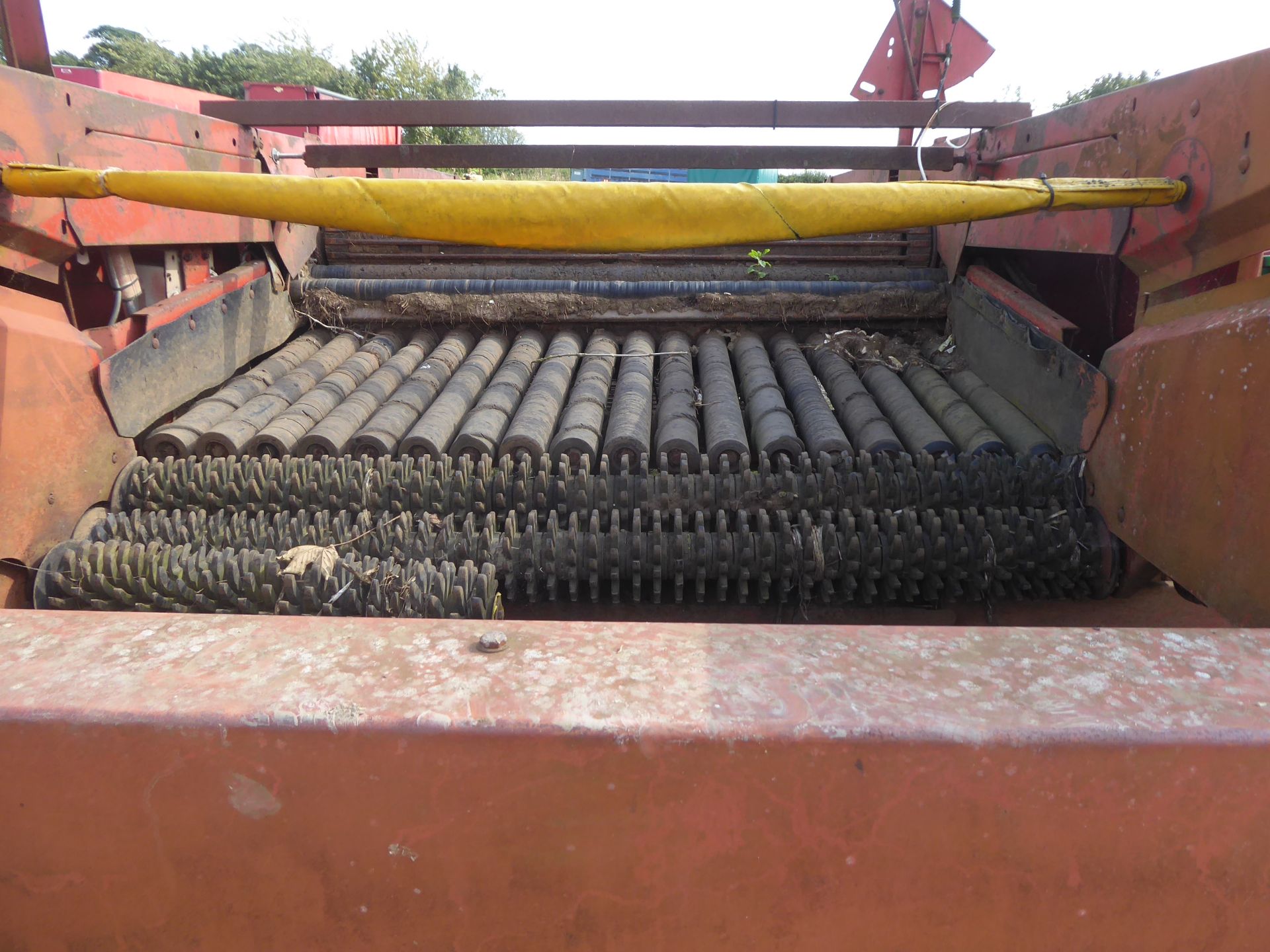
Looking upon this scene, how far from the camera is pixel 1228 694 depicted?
108cm

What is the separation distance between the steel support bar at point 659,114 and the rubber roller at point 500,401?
3.17 ft

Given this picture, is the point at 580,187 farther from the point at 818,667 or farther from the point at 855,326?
the point at 855,326

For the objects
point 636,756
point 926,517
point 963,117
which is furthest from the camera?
point 963,117

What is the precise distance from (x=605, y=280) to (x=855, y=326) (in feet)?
3.84

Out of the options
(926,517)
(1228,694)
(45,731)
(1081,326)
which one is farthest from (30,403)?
(1081,326)

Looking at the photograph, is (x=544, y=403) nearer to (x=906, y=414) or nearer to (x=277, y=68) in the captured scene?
(x=906, y=414)

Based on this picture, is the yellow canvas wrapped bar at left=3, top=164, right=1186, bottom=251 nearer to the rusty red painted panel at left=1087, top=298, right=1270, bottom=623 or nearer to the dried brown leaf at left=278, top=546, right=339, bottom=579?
the rusty red painted panel at left=1087, top=298, right=1270, bottom=623

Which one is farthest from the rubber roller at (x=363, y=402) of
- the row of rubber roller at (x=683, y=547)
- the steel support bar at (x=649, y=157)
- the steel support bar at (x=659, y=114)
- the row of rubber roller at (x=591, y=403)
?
the steel support bar at (x=659, y=114)

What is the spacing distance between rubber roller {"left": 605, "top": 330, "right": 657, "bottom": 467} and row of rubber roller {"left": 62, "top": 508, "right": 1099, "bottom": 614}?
0.95 feet

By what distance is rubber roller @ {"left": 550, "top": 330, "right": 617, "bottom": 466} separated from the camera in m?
2.55

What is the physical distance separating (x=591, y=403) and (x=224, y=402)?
1.29m

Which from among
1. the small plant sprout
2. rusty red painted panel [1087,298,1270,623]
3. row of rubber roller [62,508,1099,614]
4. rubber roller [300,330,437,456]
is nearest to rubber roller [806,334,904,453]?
row of rubber roller [62,508,1099,614]

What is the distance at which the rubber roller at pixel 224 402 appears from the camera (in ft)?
8.54

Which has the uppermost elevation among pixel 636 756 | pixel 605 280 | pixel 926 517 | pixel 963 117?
pixel 963 117
